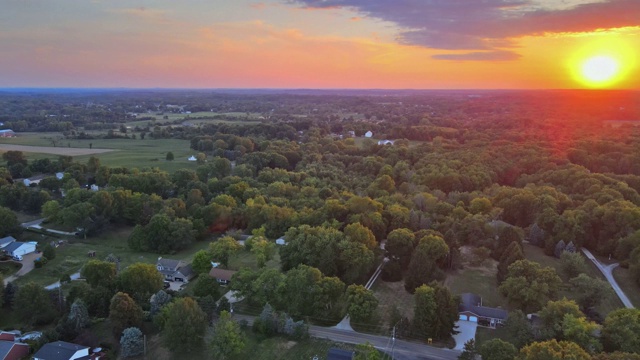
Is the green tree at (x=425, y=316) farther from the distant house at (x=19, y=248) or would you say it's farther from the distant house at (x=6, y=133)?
the distant house at (x=6, y=133)

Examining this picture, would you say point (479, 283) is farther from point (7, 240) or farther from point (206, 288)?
point (7, 240)

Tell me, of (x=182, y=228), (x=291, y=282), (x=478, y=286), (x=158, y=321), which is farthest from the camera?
(x=182, y=228)

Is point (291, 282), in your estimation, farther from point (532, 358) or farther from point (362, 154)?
point (362, 154)

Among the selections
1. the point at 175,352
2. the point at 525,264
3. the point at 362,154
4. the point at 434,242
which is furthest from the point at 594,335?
the point at 362,154

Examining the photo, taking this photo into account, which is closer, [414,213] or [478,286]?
[478,286]

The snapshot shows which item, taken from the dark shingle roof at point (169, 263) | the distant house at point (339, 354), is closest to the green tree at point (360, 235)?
the distant house at point (339, 354)

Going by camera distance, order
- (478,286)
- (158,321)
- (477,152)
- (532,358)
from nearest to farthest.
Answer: (532,358) < (158,321) < (478,286) < (477,152)

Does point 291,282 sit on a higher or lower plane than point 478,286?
higher
